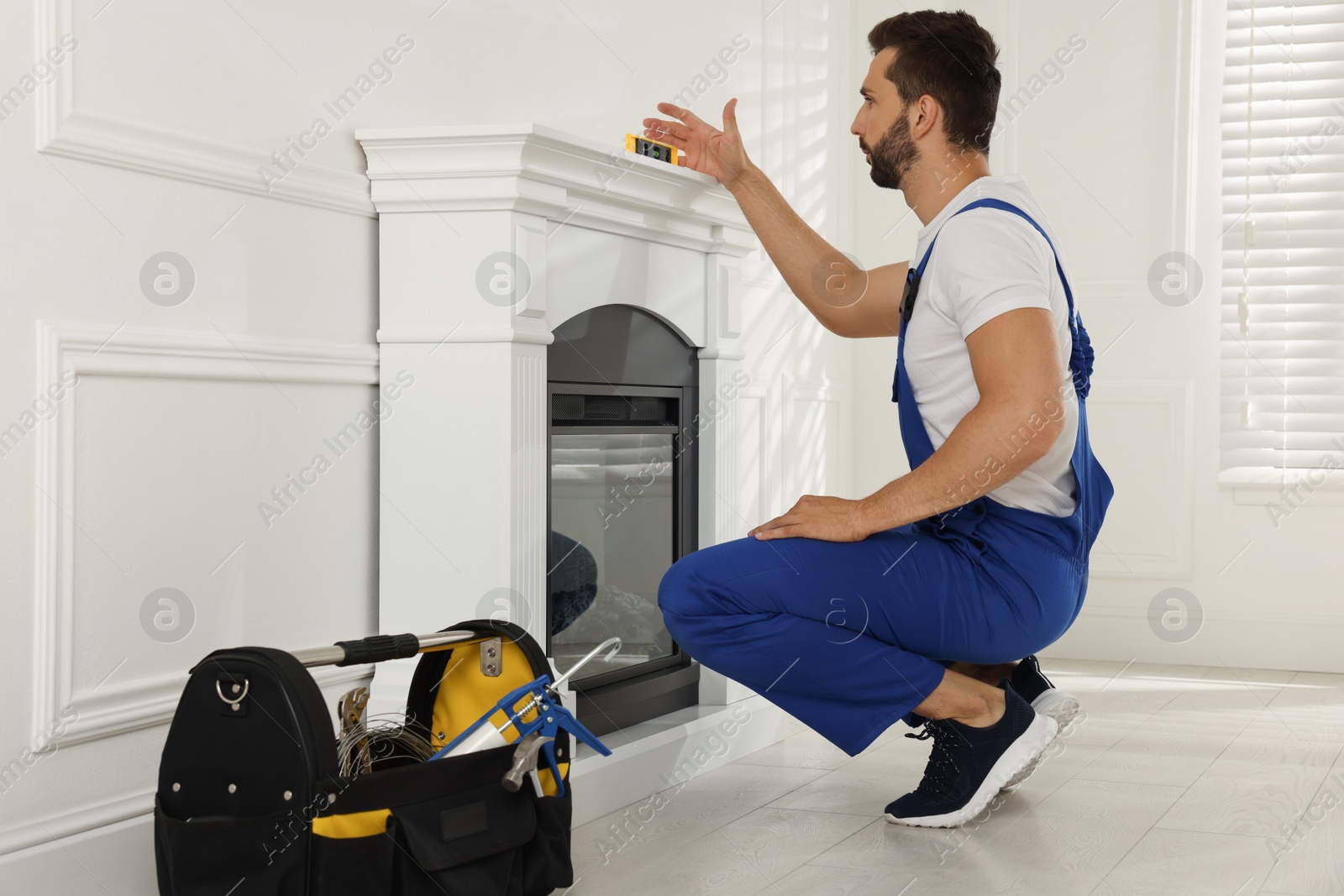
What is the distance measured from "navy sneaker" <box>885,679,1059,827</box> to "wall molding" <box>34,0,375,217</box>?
1242 millimetres

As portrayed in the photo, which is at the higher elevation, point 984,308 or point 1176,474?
point 984,308

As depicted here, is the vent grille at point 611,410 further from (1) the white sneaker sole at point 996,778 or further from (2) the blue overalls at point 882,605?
(1) the white sneaker sole at point 996,778

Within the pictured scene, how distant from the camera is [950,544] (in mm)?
1943

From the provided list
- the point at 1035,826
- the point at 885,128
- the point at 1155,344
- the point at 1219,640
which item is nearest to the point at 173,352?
the point at 885,128

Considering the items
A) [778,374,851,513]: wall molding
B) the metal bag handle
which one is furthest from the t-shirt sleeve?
[778,374,851,513]: wall molding

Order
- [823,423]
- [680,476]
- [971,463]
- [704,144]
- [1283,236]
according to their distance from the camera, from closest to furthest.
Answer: [971,463]
[704,144]
[680,476]
[1283,236]
[823,423]

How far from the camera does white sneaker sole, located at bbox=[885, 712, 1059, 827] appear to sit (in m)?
1.97

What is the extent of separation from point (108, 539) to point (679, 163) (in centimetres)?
125

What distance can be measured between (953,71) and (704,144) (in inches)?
19.9

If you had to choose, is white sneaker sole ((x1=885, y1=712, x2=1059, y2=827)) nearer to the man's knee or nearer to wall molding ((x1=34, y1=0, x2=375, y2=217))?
the man's knee

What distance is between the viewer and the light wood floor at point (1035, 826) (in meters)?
1.72

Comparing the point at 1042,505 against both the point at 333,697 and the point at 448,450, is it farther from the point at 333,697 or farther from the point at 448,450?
the point at 333,697

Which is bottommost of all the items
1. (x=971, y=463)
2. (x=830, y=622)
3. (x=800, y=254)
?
(x=830, y=622)

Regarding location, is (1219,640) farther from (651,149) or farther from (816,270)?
(651,149)
